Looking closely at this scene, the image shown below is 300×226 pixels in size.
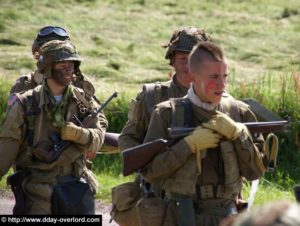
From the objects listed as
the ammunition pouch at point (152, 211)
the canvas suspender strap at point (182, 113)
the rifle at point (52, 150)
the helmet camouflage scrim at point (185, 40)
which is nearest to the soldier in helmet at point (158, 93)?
the helmet camouflage scrim at point (185, 40)

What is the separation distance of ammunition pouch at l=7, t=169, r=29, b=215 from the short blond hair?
158 cm

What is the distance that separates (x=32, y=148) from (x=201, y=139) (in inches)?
60.1

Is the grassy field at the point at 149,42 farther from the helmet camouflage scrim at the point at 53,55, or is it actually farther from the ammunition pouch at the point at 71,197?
the helmet camouflage scrim at the point at 53,55

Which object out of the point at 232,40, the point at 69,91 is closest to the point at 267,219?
the point at 69,91

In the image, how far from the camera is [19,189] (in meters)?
4.79

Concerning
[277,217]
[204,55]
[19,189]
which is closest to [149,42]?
[19,189]

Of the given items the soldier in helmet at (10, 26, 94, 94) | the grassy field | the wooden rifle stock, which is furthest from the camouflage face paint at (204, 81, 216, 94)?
the grassy field

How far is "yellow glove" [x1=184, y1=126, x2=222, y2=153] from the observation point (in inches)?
146

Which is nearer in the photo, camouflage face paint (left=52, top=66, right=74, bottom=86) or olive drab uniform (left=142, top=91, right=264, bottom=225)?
olive drab uniform (left=142, top=91, right=264, bottom=225)

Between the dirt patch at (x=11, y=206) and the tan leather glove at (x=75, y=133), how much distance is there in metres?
1.94

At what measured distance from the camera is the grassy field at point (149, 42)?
898 cm

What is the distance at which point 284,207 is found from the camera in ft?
5.65

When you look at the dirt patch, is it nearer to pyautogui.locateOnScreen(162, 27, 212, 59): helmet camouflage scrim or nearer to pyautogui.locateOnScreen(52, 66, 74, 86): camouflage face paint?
pyautogui.locateOnScreen(52, 66, 74, 86): camouflage face paint

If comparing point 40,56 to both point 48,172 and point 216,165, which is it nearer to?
point 48,172
